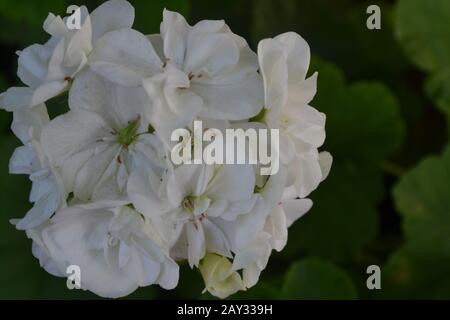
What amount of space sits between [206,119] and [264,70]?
91 millimetres

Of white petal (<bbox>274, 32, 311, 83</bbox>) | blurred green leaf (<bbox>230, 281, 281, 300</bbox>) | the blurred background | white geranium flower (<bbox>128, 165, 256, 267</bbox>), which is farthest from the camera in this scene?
the blurred background

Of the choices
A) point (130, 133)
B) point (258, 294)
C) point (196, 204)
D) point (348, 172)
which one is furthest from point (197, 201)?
point (348, 172)

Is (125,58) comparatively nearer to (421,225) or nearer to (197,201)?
(197,201)

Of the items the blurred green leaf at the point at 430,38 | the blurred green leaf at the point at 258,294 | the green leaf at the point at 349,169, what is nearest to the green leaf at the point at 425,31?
the blurred green leaf at the point at 430,38

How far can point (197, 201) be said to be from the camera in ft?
2.94

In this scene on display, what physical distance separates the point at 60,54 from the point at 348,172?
40.4 inches

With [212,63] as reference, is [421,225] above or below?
below

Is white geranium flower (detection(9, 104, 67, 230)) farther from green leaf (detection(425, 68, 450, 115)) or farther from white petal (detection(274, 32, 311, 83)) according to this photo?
green leaf (detection(425, 68, 450, 115))

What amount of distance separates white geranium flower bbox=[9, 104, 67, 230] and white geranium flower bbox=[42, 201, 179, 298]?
0.02 meters

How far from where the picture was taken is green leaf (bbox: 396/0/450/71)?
1738 millimetres

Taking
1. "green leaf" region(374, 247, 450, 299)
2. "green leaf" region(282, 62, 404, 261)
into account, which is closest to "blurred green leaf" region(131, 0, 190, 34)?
"green leaf" region(282, 62, 404, 261)

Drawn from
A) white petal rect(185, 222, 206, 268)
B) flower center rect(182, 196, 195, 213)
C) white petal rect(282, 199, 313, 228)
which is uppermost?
flower center rect(182, 196, 195, 213)

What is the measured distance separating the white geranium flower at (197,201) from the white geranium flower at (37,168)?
0.36ft
